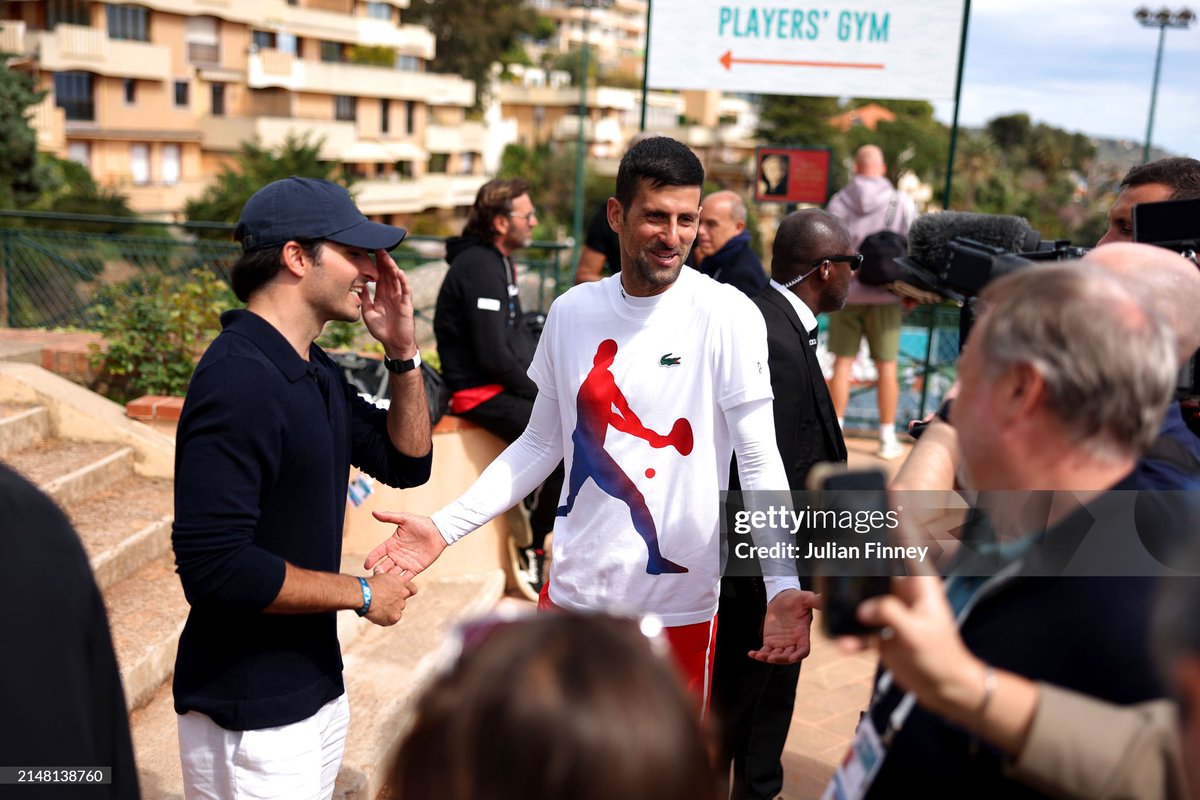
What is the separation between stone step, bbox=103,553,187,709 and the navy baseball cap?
2.12m

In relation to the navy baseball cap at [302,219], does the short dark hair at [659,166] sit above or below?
above

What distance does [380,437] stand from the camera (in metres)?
3.11

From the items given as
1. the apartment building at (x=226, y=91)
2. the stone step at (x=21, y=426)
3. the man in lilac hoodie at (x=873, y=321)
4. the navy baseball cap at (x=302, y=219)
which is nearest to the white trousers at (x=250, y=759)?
the navy baseball cap at (x=302, y=219)

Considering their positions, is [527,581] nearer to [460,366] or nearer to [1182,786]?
[460,366]

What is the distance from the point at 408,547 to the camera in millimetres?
3047

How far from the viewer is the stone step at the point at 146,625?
14.2 feet

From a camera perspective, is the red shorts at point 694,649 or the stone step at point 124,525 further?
the stone step at point 124,525

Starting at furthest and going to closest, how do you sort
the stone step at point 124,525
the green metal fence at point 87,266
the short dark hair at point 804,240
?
the green metal fence at point 87,266 → the stone step at point 124,525 → the short dark hair at point 804,240

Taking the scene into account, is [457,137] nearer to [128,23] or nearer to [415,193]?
[415,193]

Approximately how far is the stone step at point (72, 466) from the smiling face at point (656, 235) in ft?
11.5

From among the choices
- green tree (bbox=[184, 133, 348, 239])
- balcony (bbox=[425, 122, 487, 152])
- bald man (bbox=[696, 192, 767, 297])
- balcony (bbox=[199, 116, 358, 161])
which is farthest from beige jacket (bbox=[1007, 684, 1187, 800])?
balcony (bbox=[425, 122, 487, 152])

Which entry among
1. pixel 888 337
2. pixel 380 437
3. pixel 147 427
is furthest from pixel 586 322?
pixel 888 337

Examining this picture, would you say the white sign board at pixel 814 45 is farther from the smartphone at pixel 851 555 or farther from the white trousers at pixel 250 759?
the smartphone at pixel 851 555

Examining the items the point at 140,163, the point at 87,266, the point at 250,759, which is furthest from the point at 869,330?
the point at 140,163
